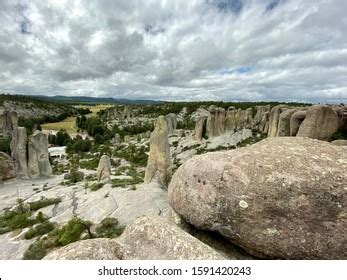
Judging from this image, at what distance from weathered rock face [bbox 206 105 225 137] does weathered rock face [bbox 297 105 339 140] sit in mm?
35327

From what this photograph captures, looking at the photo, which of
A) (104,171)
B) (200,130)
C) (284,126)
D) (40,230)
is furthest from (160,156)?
(200,130)

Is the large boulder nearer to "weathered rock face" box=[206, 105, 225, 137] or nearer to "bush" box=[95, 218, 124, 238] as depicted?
"weathered rock face" box=[206, 105, 225, 137]

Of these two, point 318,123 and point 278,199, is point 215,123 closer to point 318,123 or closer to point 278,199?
point 318,123

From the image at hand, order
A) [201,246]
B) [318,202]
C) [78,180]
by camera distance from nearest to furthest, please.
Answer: [201,246]
[318,202]
[78,180]

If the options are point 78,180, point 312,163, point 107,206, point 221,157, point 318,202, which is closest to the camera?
point 318,202

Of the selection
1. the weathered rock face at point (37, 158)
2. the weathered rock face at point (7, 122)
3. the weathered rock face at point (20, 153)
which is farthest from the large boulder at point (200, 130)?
the weathered rock face at point (7, 122)

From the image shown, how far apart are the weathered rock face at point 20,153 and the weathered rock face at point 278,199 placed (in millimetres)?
36651

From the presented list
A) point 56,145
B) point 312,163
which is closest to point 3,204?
point 312,163

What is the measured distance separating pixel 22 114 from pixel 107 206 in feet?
463

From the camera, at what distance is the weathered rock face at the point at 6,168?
35.2 meters

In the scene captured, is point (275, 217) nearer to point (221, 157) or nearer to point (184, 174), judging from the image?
point (221, 157)

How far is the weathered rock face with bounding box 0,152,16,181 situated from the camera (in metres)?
35.2

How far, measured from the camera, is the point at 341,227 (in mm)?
6305
